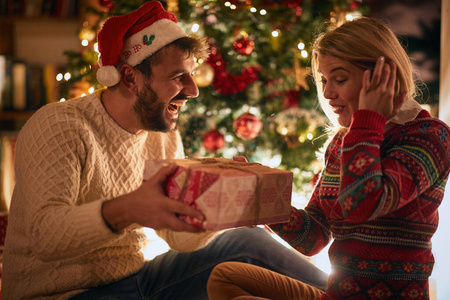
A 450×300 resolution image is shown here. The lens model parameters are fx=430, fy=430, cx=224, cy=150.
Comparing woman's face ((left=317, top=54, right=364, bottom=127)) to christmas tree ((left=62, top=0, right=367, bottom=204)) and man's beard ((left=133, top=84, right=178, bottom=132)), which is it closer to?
man's beard ((left=133, top=84, right=178, bottom=132))

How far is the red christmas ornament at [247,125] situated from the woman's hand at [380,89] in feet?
4.18

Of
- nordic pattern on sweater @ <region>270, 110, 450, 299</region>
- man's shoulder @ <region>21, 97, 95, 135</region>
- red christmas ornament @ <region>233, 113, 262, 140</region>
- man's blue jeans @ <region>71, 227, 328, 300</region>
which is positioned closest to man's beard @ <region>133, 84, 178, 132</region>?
man's shoulder @ <region>21, 97, 95, 135</region>

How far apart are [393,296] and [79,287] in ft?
2.89

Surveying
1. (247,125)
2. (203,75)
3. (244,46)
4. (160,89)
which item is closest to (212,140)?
(247,125)

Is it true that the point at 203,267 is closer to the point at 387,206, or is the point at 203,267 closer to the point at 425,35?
the point at 387,206

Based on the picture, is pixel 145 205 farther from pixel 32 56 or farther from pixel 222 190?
pixel 32 56

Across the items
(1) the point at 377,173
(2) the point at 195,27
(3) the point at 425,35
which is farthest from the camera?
(3) the point at 425,35

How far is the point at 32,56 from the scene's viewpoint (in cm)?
332

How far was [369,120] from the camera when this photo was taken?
1.00m

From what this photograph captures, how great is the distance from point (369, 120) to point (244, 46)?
142cm

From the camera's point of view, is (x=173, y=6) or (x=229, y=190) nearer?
(x=229, y=190)

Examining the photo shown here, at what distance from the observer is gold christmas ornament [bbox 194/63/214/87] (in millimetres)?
2252

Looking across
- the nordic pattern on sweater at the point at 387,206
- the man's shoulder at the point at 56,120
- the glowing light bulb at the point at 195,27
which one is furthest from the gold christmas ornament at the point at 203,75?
the nordic pattern on sweater at the point at 387,206

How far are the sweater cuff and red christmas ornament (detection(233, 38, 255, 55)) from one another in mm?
1395
